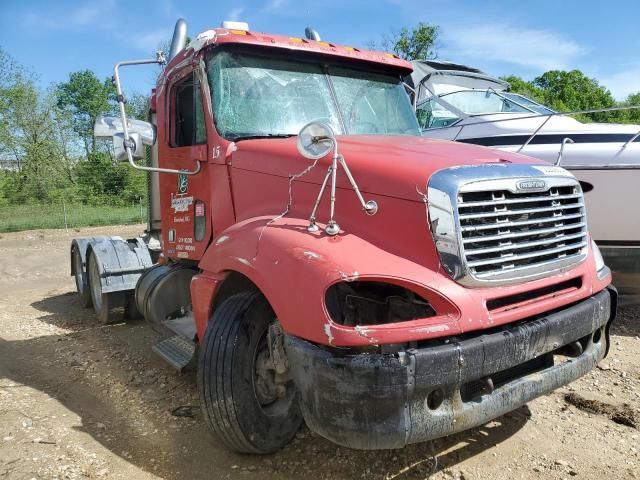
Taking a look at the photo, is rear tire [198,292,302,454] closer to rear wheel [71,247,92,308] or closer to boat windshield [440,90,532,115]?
rear wheel [71,247,92,308]

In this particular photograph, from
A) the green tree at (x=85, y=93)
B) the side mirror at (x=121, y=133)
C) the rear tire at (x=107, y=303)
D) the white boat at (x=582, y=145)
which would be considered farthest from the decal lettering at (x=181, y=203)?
the green tree at (x=85, y=93)

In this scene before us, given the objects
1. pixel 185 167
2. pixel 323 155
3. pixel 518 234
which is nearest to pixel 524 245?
pixel 518 234

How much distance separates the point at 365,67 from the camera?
Result: 449 centimetres

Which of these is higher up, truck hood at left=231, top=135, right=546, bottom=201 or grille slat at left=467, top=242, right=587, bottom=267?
truck hood at left=231, top=135, right=546, bottom=201

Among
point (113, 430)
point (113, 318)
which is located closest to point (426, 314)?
point (113, 430)

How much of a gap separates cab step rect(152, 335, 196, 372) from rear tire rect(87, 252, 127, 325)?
208 cm

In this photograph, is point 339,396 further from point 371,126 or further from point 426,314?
point 371,126

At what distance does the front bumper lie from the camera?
2.39 meters

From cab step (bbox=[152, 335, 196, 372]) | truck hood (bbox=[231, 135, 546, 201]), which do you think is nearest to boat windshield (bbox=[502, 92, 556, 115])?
truck hood (bbox=[231, 135, 546, 201])

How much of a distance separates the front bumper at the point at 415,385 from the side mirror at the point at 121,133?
6.77 feet

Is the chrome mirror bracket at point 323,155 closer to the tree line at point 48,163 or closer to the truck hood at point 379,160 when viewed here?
the truck hood at point 379,160

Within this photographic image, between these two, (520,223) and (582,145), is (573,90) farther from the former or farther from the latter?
A: (520,223)

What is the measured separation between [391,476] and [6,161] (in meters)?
33.1

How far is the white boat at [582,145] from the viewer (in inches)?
227
